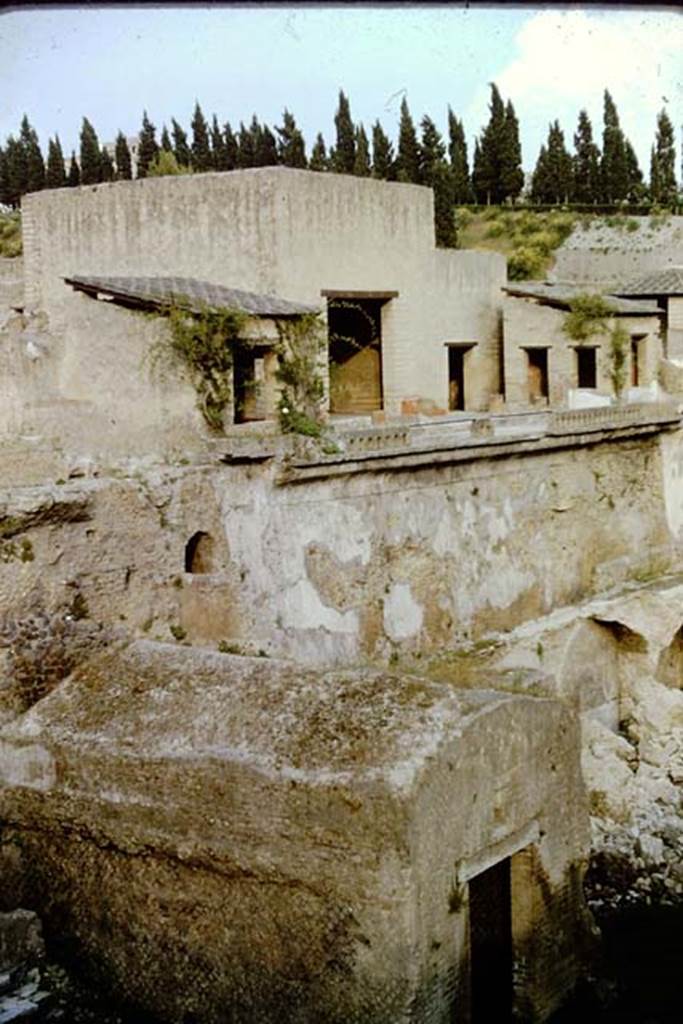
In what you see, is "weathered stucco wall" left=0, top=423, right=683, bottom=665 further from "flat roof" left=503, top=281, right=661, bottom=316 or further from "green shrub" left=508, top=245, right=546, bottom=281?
"green shrub" left=508, top=245, right=546, bottom=281

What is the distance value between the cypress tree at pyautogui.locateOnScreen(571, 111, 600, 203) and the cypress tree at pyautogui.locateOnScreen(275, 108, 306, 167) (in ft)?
34.1

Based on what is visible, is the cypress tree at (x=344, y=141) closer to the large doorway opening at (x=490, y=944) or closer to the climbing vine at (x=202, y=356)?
the climbing vine at (x=202, y=356)

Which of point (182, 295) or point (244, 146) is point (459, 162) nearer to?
point (244, 146)

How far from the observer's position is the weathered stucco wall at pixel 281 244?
1872 centimetres

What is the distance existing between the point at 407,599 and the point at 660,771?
4438mm

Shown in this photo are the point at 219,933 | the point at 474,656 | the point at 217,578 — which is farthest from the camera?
the point at 474,656

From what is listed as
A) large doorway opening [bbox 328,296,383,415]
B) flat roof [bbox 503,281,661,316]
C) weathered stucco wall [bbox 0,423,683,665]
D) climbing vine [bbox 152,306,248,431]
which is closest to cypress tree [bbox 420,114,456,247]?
flat roof [bbox 503,281,661,316]

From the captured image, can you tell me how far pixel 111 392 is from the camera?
48.3 ft

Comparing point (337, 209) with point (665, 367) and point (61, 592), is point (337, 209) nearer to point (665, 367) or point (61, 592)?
point (665, 367)

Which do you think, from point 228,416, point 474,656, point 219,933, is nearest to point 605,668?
point 474,656

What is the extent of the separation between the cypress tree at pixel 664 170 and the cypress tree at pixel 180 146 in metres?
14.5

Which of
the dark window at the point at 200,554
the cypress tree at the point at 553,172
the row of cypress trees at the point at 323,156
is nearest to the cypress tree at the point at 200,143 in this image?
the row of cypress trees at the point at 323,156

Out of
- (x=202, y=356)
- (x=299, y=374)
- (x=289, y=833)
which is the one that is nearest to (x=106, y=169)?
(x=299, y=374)

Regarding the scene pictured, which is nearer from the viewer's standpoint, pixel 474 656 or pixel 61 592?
pixel 61 592
